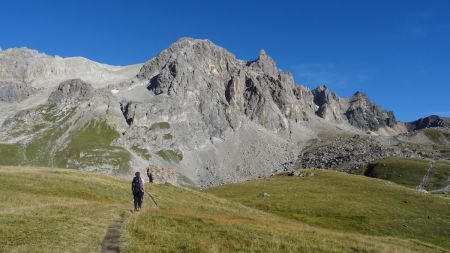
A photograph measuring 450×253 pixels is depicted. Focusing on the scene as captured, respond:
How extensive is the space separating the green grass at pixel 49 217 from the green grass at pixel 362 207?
45391 millimetres

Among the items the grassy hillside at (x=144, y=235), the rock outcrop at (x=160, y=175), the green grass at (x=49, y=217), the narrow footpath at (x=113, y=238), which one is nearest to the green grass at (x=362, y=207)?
the rock outcrop at (x=160, y=175)

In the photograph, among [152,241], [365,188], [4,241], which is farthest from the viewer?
[365,188]

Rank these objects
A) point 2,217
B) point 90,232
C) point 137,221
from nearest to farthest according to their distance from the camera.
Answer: point 90,232, point 2,217, point 137,221

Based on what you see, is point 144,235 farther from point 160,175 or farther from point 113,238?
point 160,175

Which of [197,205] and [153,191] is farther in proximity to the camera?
[153,191]

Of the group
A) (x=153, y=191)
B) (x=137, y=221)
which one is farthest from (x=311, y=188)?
(x=137, y=221)

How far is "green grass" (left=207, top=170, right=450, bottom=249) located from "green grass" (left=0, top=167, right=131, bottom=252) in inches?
1787

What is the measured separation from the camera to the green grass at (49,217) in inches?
941

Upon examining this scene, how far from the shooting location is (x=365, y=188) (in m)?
134

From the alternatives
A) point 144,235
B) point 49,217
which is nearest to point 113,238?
point 144,235

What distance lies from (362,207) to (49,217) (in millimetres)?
80446

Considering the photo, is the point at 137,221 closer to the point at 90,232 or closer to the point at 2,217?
the point at 90,232

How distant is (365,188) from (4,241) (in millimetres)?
122615

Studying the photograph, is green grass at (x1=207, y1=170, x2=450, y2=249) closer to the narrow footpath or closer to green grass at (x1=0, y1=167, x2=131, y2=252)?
green grass at (x1=0, y1=167, x2=131, y2=252)
